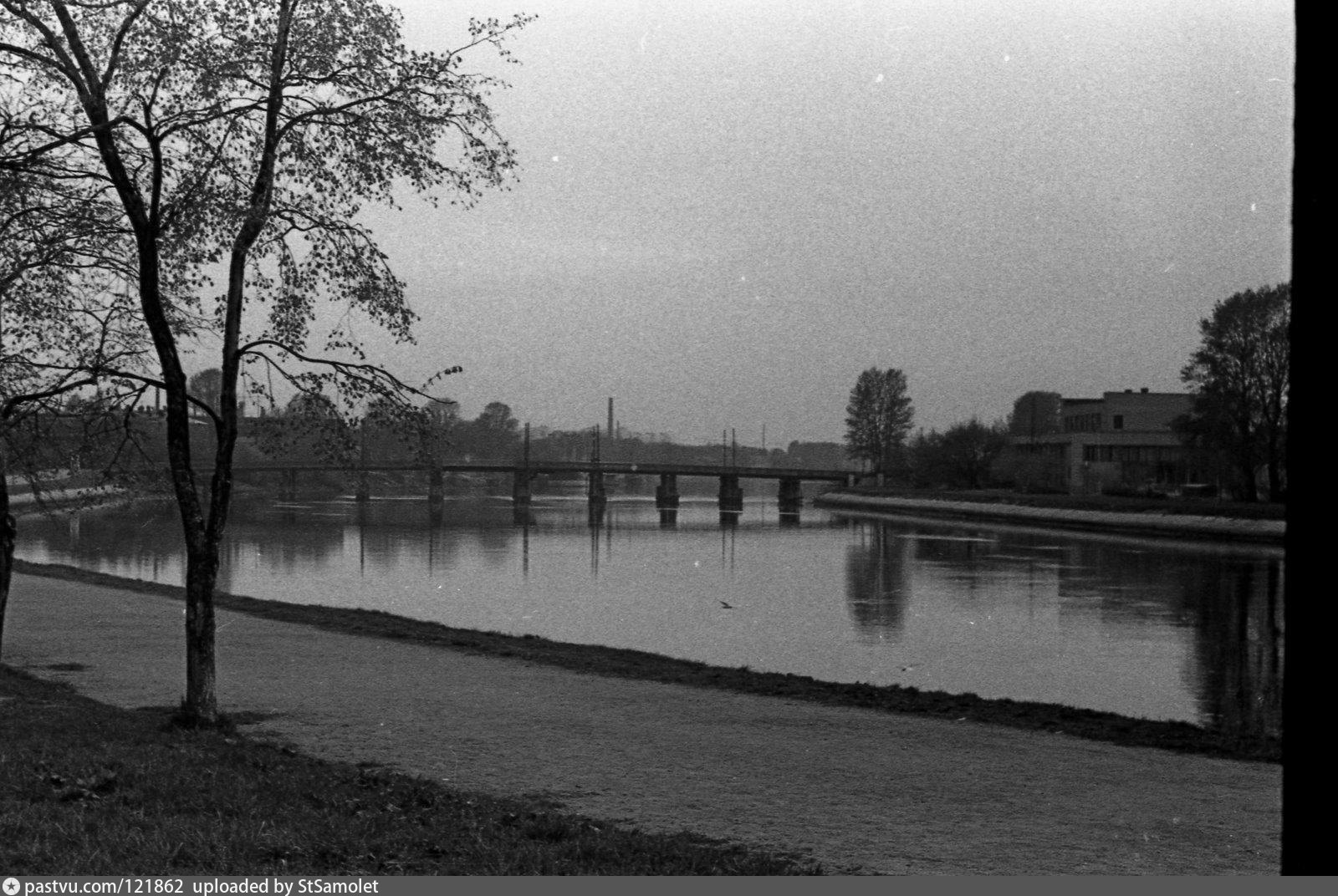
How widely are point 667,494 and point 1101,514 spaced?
53790 mm

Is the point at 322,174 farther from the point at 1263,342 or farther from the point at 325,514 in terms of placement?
the point at 325,514

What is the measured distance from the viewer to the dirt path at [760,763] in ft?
28.3

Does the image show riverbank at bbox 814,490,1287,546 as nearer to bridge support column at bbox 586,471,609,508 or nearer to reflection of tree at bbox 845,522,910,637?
reflection of tree at bbox 845,522,910,637

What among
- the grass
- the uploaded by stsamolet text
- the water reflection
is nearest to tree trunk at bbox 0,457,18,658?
the grass

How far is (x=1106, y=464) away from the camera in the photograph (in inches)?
4628

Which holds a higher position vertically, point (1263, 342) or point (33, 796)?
point (1263, 342)

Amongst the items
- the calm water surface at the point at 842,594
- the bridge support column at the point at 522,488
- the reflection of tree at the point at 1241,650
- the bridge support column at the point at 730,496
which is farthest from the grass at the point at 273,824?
the bridge support column at the point at 730,496

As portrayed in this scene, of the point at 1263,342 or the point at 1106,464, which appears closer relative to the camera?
the point at 1263,342

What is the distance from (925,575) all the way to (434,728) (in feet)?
115

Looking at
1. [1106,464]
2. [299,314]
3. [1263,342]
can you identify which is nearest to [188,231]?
[299,314]

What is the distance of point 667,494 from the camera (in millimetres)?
129000

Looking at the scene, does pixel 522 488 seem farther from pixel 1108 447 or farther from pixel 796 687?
pixel 796 687

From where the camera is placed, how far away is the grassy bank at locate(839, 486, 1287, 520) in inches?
2756

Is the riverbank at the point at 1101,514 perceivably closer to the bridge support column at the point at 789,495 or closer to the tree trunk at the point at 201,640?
the bridge support column at the point at 789,495
